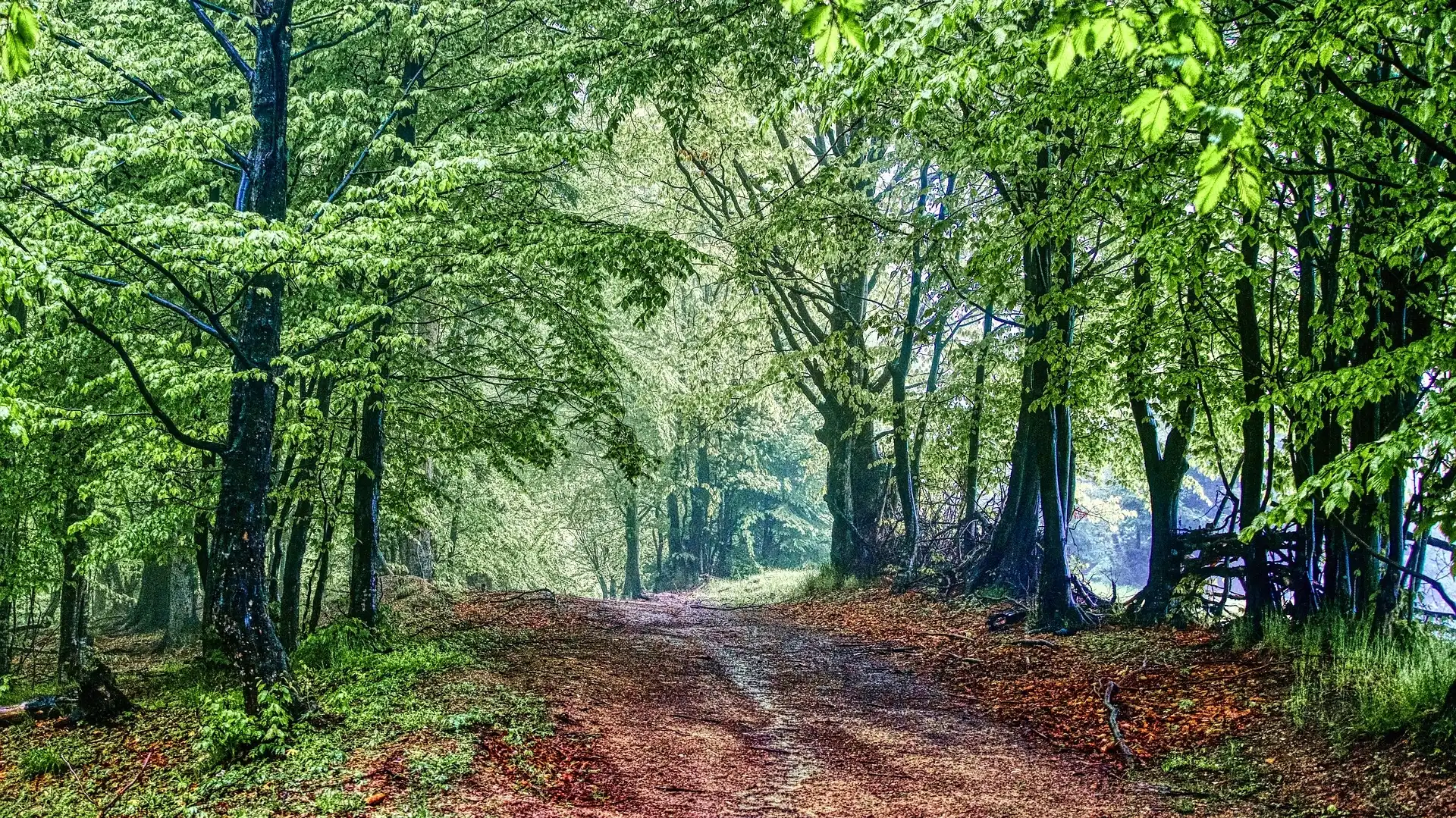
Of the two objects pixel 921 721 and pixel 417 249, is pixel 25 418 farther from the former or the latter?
pixel 921 721

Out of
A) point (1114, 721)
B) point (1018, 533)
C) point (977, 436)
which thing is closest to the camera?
point (1114, 721)

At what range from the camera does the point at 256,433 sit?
660cm

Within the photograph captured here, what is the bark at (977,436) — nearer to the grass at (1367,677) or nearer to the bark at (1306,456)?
the bark at (1306,456)

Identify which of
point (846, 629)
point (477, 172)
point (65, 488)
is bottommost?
point (846, 629)

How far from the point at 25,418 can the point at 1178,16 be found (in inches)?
261

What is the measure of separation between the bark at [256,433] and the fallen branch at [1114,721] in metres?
6.47

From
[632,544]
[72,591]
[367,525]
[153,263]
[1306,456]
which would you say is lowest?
[632,544]

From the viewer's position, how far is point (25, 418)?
533 cm

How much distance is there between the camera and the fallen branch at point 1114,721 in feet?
20.2

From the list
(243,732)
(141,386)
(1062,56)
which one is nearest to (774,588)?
(243,732)

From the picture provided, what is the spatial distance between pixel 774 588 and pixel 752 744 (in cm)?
1416

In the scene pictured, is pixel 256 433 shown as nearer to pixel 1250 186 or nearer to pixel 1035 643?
pixel 1250 186

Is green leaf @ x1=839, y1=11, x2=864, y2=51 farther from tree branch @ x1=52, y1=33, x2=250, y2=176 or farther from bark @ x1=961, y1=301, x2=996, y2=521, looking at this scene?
bark @ x1=961, y1=301, x2=996, y2=521

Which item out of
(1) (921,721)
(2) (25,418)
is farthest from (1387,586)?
(2) (25,418)
